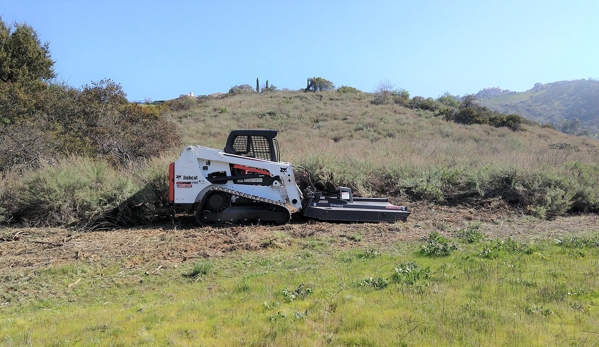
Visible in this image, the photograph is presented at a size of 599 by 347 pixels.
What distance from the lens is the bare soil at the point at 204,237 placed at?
6.28 meters

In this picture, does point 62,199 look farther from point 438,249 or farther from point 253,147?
point 438,249

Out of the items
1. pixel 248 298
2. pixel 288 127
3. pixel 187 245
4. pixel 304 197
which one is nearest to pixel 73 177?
pixel 187 245

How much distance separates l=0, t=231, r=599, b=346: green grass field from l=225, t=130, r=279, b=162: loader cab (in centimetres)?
272

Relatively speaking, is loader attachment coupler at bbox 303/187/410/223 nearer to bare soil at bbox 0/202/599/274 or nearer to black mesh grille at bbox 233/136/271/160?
bare soil at bbox 0/202/599/274

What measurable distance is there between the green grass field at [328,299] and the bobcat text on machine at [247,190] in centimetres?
185

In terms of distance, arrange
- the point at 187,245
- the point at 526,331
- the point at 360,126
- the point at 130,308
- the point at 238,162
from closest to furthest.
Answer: the point at 526,331
the point at 130,308
the point at 187,245
the point at 238,162
the point at 360,126

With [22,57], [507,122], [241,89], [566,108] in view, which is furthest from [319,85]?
[566,108]

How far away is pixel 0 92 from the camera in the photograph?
13328mm

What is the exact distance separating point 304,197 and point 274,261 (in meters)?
3.07

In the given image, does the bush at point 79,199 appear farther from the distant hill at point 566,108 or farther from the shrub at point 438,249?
the distant hill at point 566,108

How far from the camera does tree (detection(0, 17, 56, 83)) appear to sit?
727 inches

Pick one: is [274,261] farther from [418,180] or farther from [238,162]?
[418,180]

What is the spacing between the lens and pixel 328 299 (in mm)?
A: 4094

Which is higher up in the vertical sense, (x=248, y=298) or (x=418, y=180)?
(x=418, y=180)
